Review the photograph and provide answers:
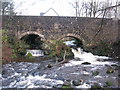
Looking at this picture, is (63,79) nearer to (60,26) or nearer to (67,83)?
(67,83)

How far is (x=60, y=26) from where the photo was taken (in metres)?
15.6

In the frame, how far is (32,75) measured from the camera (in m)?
8.27

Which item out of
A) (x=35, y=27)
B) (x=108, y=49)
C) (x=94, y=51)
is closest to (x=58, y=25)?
(x=35, y=27)

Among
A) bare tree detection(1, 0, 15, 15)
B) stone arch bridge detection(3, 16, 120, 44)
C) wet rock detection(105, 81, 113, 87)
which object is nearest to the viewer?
wet rock detection(105, 81, 113, 87)

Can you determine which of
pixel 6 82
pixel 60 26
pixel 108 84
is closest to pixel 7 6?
pixel 60 26

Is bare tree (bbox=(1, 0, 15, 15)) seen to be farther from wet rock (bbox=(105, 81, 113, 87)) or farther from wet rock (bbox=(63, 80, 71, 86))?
wet rock (bbox=(105, 81, 113, 87))

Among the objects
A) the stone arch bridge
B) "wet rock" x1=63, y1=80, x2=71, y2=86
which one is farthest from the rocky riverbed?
the stone arch bridge

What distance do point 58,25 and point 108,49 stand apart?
16.9ft

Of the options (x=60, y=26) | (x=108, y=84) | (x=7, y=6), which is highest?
(x=7, y=6)

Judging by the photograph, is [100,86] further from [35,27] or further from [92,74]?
[35,27]

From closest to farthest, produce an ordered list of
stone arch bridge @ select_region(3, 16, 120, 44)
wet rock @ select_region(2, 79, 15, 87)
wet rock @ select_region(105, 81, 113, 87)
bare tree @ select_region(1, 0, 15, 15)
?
wet rock @ select_region(105, 81, 113, 87) → wet rock @ select_region(2, 79, 15, 87) → stone arch bridge @ select_region(3, 16, 120, 44) → bare tree @ select_region(1, 0, 15, 15)

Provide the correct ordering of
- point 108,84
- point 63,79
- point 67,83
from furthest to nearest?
point 63,79 → point 67,83 → point 108,84

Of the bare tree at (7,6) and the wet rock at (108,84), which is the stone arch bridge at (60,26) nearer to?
the bare tree at (7,6)

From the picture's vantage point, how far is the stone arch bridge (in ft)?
50.5
